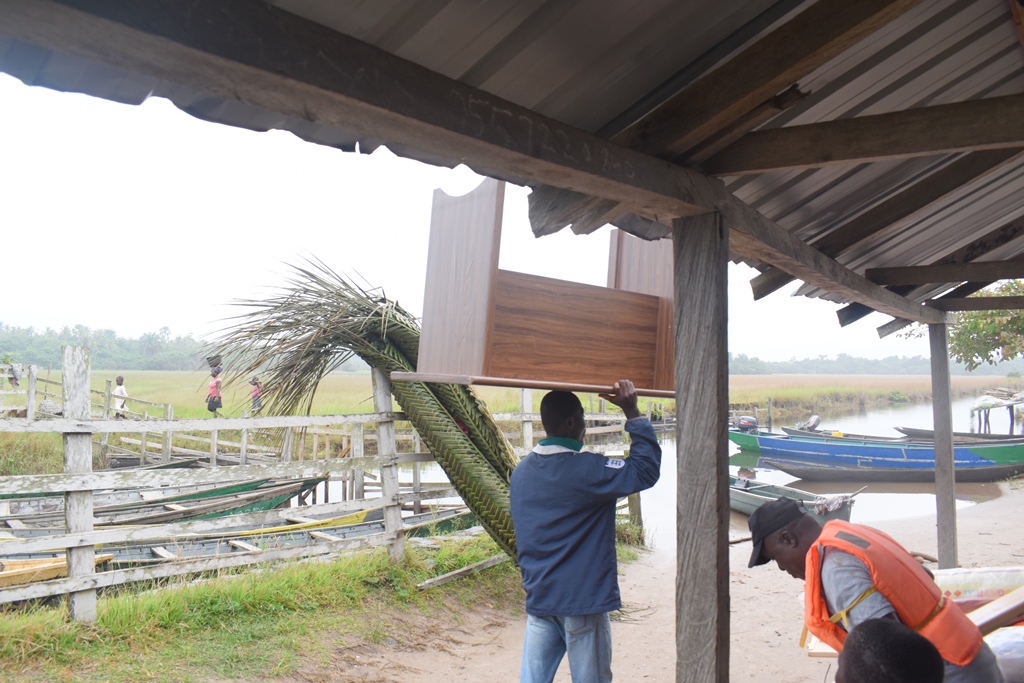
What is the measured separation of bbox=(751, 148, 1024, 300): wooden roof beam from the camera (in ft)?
12.9

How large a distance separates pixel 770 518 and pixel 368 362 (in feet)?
15.3

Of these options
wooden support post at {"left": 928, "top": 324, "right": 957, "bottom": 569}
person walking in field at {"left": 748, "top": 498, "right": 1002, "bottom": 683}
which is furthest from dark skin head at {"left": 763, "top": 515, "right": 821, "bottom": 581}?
wooden support post at {"left": 928, "top": 324, "right": 957, "bottom": 569}

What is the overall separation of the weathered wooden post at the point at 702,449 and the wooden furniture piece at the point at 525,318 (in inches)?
17.7

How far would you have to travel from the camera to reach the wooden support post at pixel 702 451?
2.59 meters

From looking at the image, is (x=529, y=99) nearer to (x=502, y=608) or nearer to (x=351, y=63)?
(x=351, y=63)

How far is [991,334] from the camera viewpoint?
1938 cm

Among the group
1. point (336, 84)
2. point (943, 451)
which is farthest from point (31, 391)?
point (336, 84)

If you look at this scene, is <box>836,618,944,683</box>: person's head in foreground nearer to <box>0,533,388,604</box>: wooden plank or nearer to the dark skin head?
the dark skin head

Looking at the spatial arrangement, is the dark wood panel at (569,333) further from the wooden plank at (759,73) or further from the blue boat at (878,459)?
the blue boat at (878,459)

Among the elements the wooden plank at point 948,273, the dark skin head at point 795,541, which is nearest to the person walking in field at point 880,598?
the dark skin head at point 795,541

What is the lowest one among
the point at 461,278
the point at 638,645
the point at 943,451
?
the point at 638,645

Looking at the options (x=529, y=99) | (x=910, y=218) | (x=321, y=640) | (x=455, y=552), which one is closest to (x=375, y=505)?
(x=455, y=552)

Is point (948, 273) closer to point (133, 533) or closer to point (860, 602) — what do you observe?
point (860, 602)

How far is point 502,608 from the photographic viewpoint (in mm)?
6719
